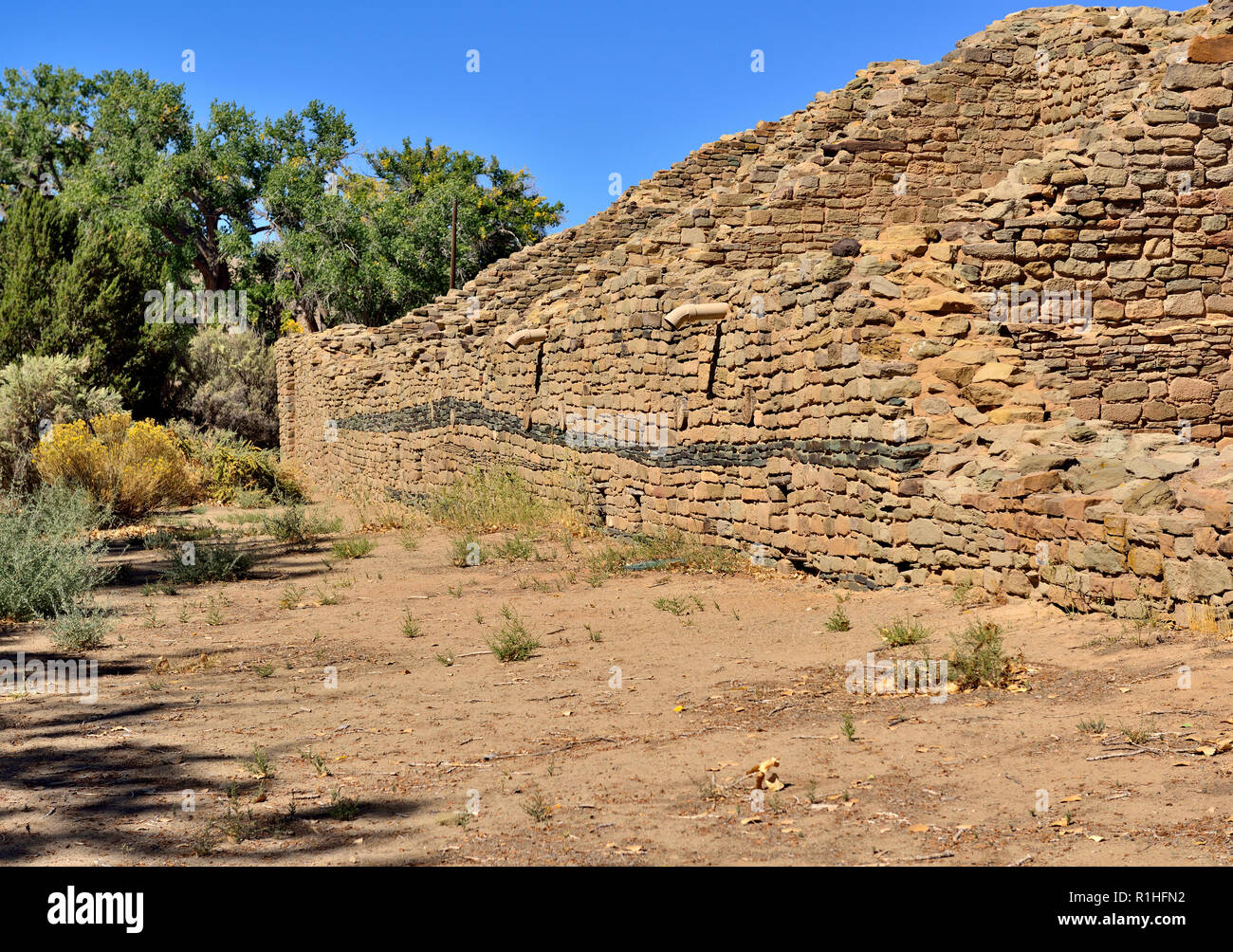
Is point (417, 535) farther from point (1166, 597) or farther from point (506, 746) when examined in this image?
point (1166, 597)

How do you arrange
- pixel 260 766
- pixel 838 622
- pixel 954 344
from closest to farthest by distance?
pixel 260 766
pixel 838 622
pixel 954 344

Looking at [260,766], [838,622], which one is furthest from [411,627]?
[260,766]

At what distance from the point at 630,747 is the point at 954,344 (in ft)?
15.7

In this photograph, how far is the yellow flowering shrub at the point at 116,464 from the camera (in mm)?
Result: 14320

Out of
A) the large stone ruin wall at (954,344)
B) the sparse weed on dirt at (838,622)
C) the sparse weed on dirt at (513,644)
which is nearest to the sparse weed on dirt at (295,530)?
the large stone ruin wall at (954,344)

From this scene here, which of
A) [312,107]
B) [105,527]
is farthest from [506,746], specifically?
[312,107]

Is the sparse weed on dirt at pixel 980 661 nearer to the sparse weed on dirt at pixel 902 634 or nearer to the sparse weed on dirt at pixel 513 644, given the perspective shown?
the sparse weed on dirt at pixel 902 634

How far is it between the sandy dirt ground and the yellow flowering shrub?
6.83m

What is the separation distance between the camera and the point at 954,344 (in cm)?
847

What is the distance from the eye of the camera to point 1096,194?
9.02 m

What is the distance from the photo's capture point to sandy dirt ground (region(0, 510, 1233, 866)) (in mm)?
Answer: 3855

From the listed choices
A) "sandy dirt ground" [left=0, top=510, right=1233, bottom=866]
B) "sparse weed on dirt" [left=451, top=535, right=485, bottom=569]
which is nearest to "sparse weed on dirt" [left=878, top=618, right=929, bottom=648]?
"sandy dirt ground" [left=0, top=510, right=1233, bottom=866]

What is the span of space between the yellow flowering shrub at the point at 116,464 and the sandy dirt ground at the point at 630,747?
6.83 m

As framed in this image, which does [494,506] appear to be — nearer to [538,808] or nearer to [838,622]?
[838,622]
